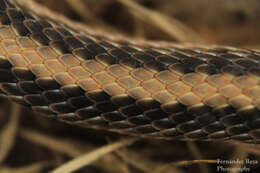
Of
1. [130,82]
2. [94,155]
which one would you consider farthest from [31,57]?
[94,155]

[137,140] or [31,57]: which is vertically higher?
[31,57]

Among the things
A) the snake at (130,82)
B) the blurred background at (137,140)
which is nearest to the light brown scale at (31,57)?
the snake at (130,82)

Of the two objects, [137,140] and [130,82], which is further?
[137,140]

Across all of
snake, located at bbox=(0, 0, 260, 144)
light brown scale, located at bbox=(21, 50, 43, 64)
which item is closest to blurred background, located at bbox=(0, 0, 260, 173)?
snake, located at bbox=(0, 0, 260, 144)

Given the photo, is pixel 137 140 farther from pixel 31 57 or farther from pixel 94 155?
pixel 31 57

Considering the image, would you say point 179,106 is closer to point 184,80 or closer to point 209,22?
point 184,80

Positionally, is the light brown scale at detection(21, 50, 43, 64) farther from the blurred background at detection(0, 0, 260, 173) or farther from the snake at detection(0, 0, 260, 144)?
the blurred background at detection(0, 0, 260, 173)

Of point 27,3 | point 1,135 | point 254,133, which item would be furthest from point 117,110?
point 1,135
